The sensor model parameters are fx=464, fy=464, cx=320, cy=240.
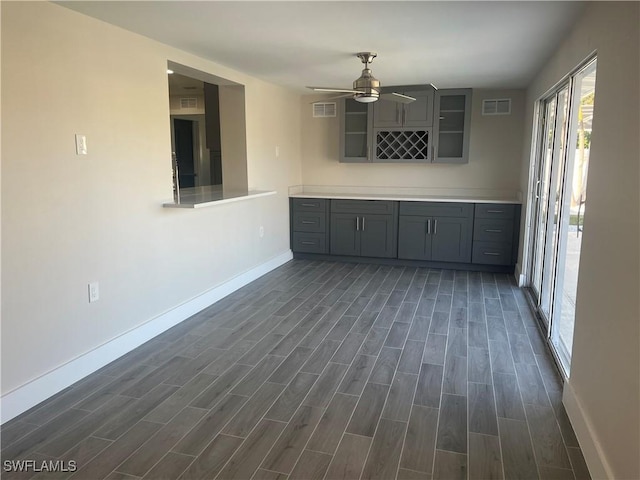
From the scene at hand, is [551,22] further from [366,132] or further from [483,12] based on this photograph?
[366,132]

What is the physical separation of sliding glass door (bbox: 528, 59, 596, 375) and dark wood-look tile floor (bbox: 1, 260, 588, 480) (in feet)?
0.70

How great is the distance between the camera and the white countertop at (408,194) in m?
5.66

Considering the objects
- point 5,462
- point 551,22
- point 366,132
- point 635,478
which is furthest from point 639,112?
point 366,132

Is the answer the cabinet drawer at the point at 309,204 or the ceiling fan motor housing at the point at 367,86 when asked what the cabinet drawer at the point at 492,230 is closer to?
the cabinet drawer at the point at 309,204

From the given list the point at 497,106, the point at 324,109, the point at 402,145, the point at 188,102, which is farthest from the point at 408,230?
the point at 188,102

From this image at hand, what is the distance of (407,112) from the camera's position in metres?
5.80

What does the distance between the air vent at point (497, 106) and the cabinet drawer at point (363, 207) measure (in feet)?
5.49

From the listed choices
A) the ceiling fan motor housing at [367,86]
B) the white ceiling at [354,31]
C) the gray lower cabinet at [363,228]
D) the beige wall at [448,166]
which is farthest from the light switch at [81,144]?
the beige wall at [448,166]

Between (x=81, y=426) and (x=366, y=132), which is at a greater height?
(x=366, y=132)

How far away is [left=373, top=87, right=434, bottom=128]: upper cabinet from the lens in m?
5.70

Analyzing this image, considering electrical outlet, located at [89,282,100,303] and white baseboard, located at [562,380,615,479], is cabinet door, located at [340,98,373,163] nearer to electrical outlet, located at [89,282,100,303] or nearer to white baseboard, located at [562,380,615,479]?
electrical outlet, located at [89,282,100,303]

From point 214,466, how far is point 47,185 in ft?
5.85

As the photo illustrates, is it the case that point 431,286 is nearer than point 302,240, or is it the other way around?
point 431,286

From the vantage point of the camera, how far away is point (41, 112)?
256 centimetres
